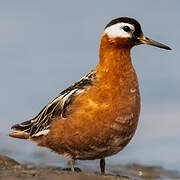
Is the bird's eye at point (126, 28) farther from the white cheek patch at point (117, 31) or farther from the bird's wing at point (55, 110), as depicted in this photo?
the bird's wing at point (55, 110)

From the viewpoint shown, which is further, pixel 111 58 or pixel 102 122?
pixel 111 58

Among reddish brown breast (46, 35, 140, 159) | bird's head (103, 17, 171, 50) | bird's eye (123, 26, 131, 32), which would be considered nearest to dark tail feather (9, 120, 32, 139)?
reddish brown breast (46, 35, 140, 159)

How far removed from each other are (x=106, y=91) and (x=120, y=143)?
1276 mm

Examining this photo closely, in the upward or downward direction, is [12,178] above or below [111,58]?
below

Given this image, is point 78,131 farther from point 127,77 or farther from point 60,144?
point 127,77

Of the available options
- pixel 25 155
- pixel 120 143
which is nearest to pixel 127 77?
pixel 120 143

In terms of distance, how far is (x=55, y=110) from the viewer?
13633 mm

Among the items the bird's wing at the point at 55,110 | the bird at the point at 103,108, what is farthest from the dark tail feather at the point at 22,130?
the bird at the point at 103,108

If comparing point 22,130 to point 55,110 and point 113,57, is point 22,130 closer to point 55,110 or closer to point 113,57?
point 55,110

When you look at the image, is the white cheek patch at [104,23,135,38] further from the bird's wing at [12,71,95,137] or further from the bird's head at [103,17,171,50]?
the bird's wing at [12,71,95,137]

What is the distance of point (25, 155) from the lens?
20500 mm

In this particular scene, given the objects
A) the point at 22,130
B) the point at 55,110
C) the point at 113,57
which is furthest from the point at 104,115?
the point at 22,130

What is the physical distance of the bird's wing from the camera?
43.0 ft

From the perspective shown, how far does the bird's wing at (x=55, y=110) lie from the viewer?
43.0 feet
